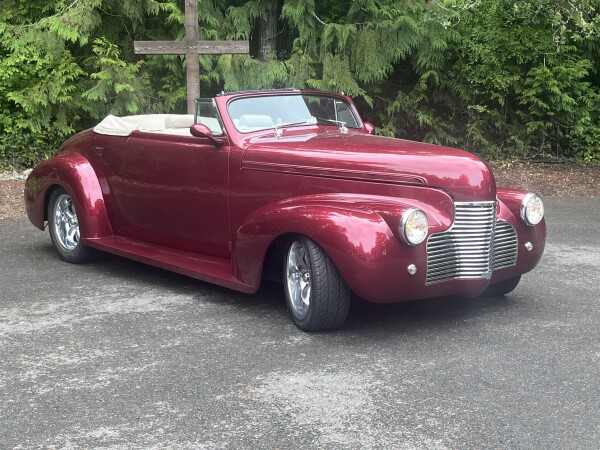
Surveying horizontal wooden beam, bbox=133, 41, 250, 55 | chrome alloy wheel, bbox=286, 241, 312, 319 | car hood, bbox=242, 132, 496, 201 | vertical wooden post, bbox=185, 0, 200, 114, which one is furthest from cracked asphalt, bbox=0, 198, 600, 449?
vertical wooden post, bbox=185, 0, 200, 114

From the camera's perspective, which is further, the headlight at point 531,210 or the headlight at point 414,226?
the headlight at point 531,210

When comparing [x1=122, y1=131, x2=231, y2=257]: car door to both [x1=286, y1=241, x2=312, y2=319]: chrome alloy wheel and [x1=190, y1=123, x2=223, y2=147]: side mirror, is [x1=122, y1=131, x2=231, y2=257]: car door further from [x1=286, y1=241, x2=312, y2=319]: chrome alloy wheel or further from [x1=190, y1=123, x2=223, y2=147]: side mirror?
[x1=286, y1=241, x2=312, y2=319]: chrome alloy wheel

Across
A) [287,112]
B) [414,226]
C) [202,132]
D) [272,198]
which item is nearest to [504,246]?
[414,226]

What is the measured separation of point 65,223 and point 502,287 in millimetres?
4106

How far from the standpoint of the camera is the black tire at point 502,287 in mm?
6555

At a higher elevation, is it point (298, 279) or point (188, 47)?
point (188, 47)

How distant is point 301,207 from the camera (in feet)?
19.0

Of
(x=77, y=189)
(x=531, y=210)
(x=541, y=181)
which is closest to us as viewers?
(x=531, y=210)

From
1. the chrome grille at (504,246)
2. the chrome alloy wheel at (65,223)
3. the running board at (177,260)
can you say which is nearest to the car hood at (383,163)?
the chrome grille at (504,246)

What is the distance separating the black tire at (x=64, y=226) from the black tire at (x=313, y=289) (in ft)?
9.24

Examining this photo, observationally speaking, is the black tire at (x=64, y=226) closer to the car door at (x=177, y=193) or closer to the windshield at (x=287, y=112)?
the car door at (x=177, y=193)

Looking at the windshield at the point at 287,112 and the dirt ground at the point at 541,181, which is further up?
the windshield at the point at 287,112

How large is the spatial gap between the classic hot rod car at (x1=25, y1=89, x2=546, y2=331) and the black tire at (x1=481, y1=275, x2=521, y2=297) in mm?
15

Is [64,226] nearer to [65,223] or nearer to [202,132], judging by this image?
[65,223]
